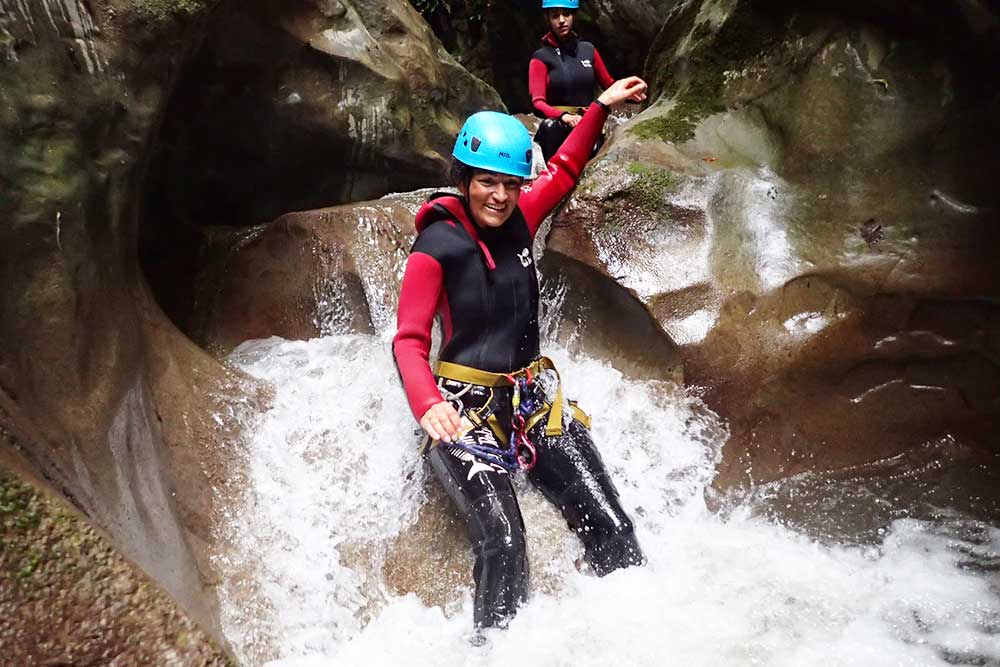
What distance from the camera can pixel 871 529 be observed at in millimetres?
3725

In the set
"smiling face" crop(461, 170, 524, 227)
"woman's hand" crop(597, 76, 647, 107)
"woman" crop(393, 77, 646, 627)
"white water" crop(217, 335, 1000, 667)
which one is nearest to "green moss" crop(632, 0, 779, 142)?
"woman's hand" crop(597, 76, 647, 107)

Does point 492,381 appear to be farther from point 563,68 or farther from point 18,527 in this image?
point 563,68

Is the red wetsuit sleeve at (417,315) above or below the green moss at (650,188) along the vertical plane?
above

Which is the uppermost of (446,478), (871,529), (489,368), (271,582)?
(489,368)

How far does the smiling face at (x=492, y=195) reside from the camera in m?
3.29

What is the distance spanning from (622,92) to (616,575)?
221 centimetres

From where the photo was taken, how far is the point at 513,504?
324cm

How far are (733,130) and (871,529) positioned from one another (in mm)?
2351

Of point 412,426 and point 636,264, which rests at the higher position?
point 636,264

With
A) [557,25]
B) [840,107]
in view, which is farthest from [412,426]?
[557,25]

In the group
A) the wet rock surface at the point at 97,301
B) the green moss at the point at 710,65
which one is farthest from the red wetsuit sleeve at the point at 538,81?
the wet rock surface at the point at 97,301

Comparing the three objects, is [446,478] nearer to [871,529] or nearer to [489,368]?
[489,368]

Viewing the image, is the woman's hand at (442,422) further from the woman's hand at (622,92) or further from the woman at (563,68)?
the woman at (563,68)

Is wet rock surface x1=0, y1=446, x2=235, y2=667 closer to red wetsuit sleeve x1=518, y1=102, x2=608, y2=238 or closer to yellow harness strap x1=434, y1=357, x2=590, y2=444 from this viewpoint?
yellow harness strap x1=434, y1=357, x2=590, y2=444
